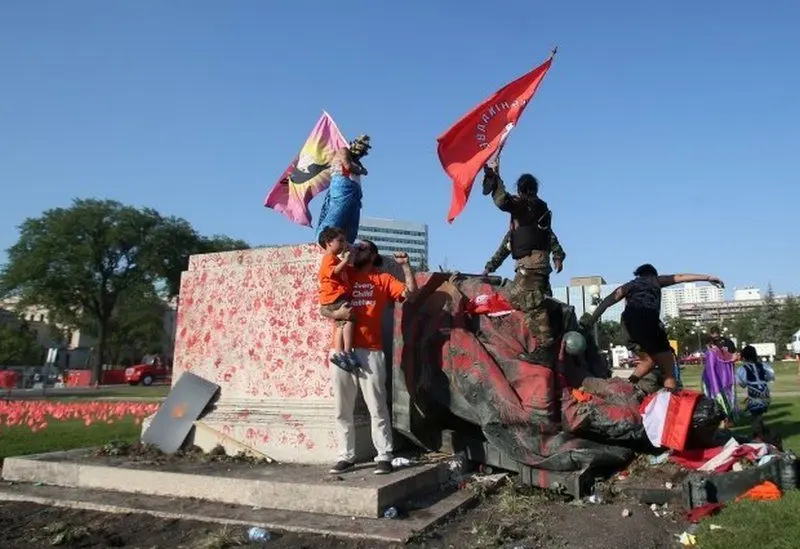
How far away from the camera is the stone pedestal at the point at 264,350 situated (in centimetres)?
511

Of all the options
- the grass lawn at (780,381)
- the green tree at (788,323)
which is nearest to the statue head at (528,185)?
the grass lawn at (780,381)

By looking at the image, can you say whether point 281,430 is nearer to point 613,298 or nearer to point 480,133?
point 613,298

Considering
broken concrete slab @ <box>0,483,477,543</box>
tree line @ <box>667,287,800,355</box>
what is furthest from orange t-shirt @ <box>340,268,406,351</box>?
tree line @ <box>667,287,800,355</box>

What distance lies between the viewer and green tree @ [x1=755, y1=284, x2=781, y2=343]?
75750 millimetres

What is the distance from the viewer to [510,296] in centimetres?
526

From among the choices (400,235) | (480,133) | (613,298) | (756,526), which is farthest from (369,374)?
(400,235)

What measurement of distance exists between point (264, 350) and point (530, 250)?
2618mm

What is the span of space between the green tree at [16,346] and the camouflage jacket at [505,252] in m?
52.6

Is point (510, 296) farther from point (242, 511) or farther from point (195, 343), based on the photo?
point (195, 343)

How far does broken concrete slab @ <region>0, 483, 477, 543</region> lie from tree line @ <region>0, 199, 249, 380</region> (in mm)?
33755

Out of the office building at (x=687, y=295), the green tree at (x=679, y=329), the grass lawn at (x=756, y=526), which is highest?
→ the office building at (x=687, y=295)

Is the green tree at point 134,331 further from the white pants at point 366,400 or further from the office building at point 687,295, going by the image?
the office building at point 687,295

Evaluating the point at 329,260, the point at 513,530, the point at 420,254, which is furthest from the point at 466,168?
the point at 420,254

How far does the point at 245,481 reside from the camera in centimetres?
428
